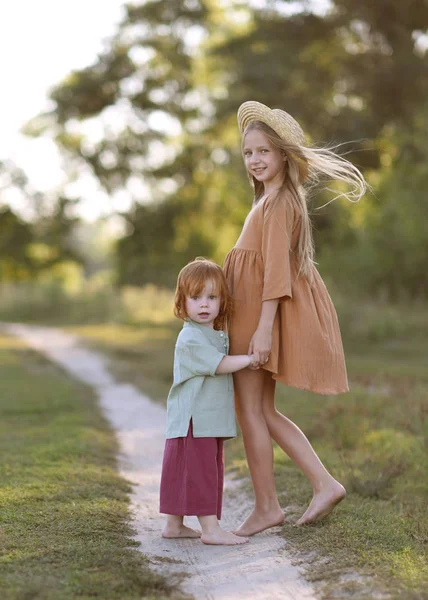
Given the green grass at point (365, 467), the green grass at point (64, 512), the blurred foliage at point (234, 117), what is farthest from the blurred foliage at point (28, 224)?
the green grass at point (64, 512)

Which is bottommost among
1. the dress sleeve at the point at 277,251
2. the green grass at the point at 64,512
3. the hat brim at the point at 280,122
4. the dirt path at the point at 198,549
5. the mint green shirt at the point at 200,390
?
the dirt path at the point at 198,549

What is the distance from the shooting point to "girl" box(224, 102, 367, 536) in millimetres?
4234

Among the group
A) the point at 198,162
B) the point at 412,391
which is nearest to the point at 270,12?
the point at 198,162

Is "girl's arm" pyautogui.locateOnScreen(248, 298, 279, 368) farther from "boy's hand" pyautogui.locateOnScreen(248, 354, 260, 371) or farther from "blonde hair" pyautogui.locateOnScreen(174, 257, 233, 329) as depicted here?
"blonde hair" pyautogui.locateOnScreen(174, 257, 233, 329)

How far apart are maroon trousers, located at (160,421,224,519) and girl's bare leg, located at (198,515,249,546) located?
4 cm

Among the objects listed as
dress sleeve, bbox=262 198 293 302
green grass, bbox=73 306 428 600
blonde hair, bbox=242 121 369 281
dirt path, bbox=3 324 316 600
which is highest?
blonde hair, bbox=242 121 369 281

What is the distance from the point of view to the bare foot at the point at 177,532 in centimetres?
421

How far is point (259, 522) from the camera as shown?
4328mm

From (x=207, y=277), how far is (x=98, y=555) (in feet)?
4.41

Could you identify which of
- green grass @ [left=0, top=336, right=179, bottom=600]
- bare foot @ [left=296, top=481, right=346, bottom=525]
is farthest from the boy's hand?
green grass @ [left=0, top=336, right=179, bottom=600]

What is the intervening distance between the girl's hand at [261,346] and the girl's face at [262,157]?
77cm

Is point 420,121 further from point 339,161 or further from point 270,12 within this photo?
point 339,161

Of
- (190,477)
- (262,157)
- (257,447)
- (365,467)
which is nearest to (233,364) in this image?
(257,447)

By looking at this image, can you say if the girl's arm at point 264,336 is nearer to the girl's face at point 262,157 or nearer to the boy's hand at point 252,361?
the boy's hand at point 252,361
